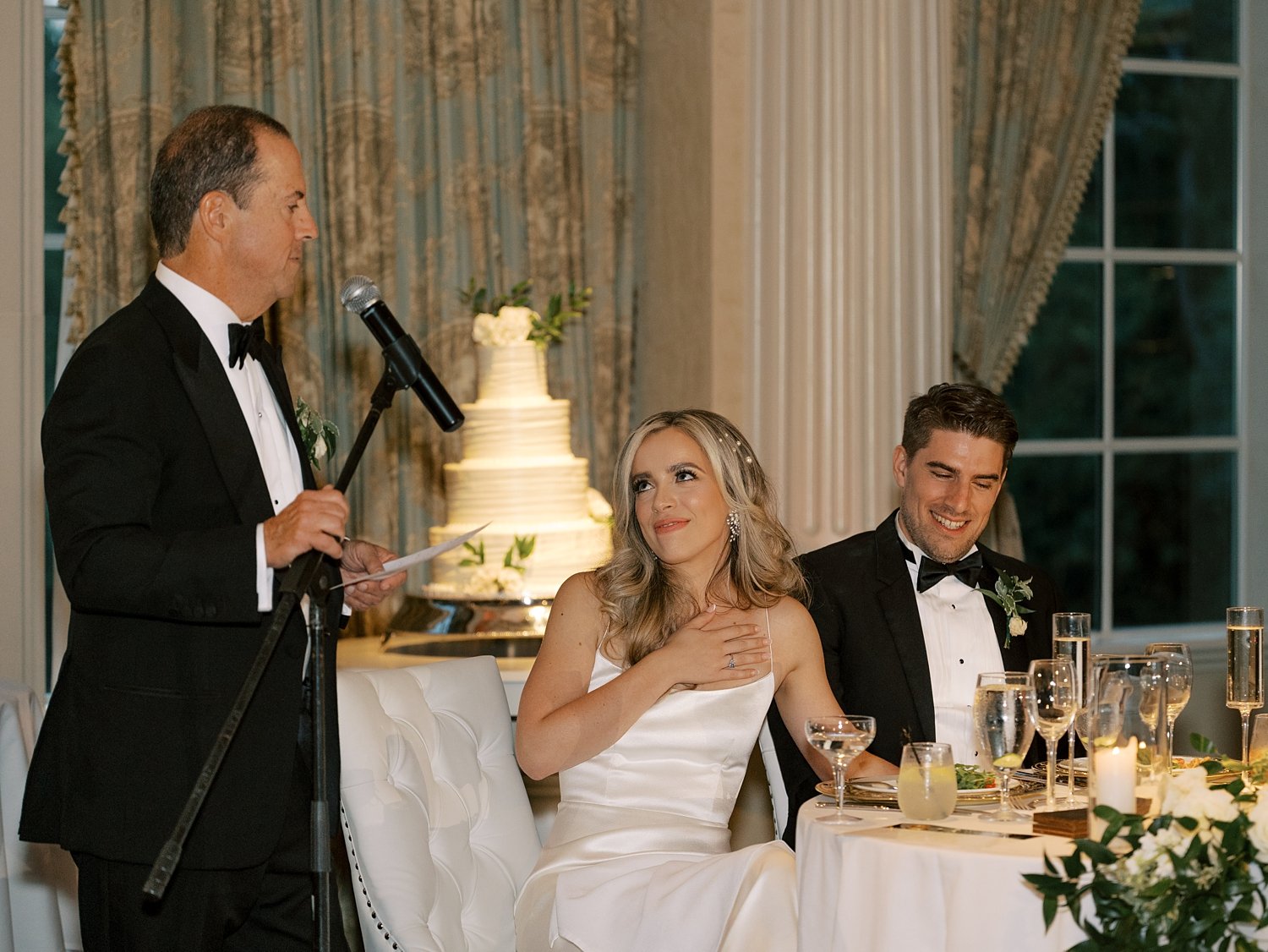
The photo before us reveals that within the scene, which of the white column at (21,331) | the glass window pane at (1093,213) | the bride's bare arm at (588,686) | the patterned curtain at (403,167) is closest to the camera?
the bride's bare arm at (588,686)

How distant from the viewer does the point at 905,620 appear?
3.29 meters

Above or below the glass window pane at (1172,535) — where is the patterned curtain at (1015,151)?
above

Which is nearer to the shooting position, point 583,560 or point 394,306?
point 583,560

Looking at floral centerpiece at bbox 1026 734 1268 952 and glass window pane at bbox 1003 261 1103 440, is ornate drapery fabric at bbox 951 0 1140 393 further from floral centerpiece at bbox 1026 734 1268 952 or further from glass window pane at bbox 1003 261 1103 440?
floral centerpiece at bbox 1026 734 1268 952

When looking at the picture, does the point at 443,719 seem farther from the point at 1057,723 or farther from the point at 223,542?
the point at 1057,723

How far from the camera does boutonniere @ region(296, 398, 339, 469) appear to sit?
3.18 meters

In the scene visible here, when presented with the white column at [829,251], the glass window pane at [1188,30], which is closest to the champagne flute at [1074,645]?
the white column at [829,251]

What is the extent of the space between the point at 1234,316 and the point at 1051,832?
4506 millimetres

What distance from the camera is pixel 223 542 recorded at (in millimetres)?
2084

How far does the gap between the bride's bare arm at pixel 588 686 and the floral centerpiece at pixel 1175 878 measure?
0.93 metres

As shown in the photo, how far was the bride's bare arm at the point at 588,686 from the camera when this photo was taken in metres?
2.85

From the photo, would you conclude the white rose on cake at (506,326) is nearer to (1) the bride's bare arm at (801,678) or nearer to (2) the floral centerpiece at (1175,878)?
(1) the bride's bare arm at (801,678)

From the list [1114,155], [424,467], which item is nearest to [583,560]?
[424,467]

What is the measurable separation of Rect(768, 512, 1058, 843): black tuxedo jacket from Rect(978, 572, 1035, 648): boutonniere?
0.06 meters
